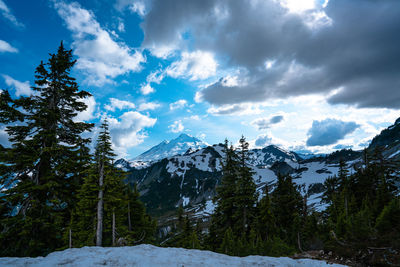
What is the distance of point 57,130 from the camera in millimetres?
15414

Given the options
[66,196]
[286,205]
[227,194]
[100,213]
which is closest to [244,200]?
[227,194]

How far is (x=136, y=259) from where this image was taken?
702 centimetres

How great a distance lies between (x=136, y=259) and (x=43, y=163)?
12.4 m

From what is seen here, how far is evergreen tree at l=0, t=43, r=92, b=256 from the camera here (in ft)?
40.3

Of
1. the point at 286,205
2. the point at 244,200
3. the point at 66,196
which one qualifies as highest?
the point at 66,196

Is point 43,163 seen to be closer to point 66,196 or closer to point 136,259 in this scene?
point 66,196

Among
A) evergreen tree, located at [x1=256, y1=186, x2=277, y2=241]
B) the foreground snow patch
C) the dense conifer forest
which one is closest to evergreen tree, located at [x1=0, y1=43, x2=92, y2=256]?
the dense conifer forest

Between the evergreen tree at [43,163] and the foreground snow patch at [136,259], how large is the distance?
22.4ft

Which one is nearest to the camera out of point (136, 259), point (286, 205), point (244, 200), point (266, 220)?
point (136, 259)

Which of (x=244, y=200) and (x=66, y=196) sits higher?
(x=66, y=196)

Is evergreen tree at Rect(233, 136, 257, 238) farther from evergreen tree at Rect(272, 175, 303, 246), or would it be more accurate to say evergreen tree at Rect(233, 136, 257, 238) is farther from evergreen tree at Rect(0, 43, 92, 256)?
evergreen tree at Rect(0, 43, 92, 256)

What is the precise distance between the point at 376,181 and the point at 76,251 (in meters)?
41.9

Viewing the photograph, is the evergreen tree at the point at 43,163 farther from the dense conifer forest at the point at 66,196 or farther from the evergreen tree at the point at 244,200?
the evergreen tree at the point at 244,200

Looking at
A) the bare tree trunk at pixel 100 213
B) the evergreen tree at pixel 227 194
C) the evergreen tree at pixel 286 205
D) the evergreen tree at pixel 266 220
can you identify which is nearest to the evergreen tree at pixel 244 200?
the evergreen tree at pixel 227 194
